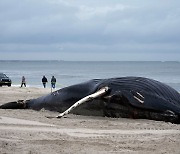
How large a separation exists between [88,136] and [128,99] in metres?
3.24

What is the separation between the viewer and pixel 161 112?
10.9 meters

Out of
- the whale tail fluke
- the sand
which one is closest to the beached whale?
the sand

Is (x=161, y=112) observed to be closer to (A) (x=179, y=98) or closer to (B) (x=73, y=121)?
(A) (x=179, y=98)

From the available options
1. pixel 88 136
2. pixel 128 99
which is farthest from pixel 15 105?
pixel 88 136

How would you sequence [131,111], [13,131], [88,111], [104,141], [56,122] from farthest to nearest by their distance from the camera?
[88,111] < [131,111] < [56,122] < [13,131] < [104,141]

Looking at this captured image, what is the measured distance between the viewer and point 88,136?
27.6 feet

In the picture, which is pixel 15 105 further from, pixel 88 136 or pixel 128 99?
pixel 88 136

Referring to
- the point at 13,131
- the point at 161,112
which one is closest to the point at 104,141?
the point at 13,131

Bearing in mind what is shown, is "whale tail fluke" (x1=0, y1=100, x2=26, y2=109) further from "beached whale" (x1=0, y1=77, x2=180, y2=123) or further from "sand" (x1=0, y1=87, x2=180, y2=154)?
"sand" (x1=0, y1=87, x2=180, y2=154)

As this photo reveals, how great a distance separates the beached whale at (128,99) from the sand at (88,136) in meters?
0.33

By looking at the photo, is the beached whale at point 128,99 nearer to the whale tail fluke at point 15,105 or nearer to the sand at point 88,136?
the sand at point 88,136

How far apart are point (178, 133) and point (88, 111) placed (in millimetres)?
3787

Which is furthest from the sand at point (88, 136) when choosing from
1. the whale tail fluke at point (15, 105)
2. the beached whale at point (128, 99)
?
A: the whale tail fluke at point (15, 105)

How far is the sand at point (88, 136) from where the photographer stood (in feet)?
22.9
